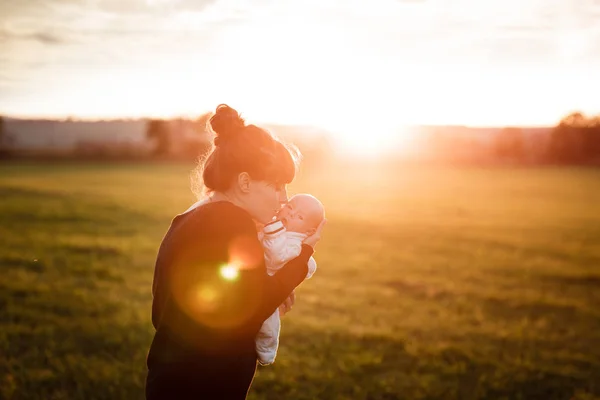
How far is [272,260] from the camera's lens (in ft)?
9.80

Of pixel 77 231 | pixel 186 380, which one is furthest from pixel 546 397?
pixel 77 231

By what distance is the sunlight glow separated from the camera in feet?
8.64

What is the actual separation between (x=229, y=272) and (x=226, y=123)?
67 cm

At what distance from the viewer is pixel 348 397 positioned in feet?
18.5

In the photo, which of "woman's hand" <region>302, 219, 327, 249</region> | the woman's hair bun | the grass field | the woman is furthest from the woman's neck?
the grass field

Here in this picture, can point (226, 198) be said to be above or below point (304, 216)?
above

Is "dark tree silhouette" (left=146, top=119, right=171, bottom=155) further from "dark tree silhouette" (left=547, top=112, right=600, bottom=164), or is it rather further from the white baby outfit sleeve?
the white baby outfit sleeve

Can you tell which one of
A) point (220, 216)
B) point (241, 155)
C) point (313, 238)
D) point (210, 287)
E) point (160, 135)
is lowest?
point (160, 135)

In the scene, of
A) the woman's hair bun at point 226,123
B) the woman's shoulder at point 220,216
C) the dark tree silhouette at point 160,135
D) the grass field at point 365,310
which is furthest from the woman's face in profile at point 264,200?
the dark tree silhouette at point 160,135

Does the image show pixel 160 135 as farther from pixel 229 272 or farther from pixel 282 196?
pixel 229 272

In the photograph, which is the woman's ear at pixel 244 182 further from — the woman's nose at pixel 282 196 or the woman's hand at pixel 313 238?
the woman's hand at pixel 313 238

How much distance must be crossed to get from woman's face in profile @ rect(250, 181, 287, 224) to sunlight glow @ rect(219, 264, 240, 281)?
309 millimetres

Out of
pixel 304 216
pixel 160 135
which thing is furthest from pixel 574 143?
pixel 304 216

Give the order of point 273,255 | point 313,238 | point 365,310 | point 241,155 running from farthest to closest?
point 365,310 < point 313,238 < point 273,255 < point 241,155
